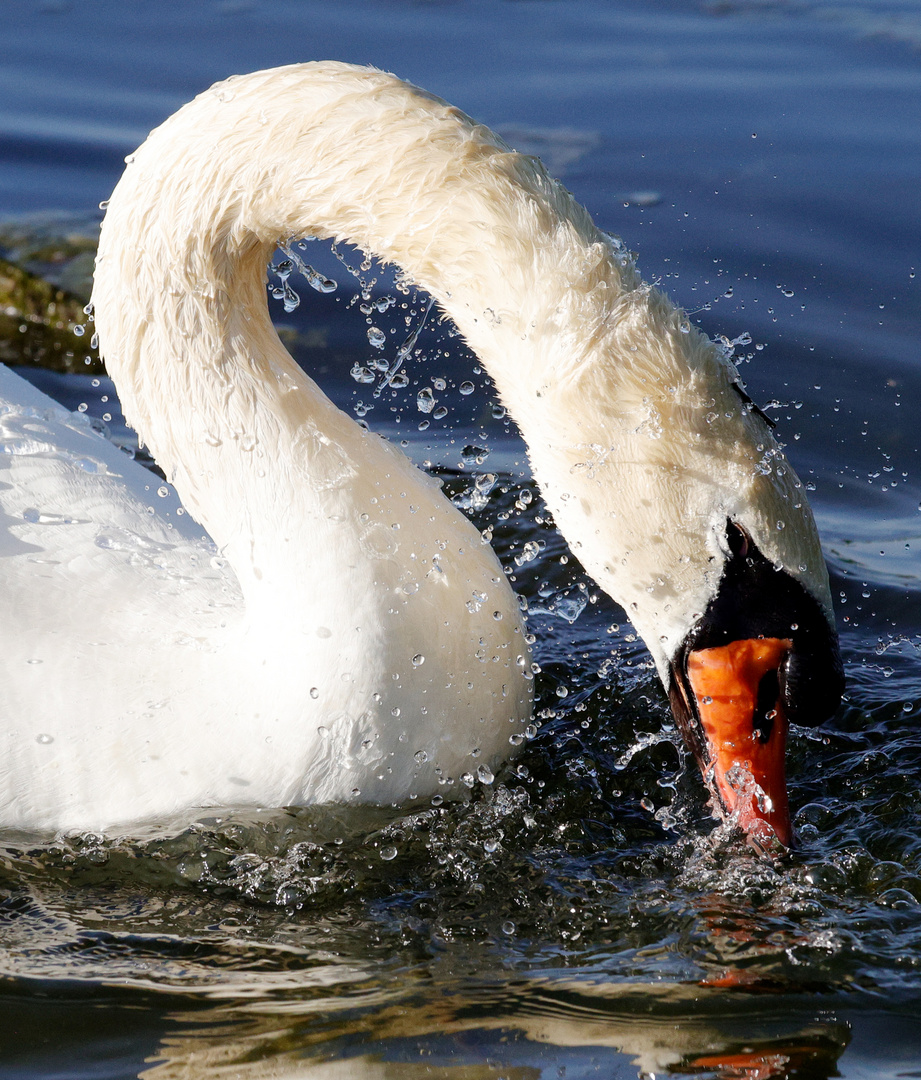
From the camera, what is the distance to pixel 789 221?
314 inches

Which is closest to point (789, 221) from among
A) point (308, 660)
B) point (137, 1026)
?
point (308, 660)

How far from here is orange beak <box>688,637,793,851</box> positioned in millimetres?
3754

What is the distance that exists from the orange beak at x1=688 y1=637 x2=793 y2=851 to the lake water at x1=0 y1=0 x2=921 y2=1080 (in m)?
0.14

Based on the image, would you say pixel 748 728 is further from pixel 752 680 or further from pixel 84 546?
pixel 84 546

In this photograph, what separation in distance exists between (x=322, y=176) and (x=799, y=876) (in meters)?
2.12

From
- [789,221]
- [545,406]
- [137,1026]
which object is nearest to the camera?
[137,1026]

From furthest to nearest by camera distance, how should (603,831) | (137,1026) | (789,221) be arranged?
(789,221) → (603,831) → (137,1026)

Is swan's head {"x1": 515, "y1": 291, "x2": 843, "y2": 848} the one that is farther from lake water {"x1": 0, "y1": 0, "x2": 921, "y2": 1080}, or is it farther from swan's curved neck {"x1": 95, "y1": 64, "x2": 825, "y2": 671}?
lake water {"x1": 0, "y1": 0, "x2": 921, "y2": 1080}

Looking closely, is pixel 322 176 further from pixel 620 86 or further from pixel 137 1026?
pixel 620 86

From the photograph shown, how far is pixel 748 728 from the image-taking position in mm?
3850

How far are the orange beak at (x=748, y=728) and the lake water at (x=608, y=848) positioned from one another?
0.14 m

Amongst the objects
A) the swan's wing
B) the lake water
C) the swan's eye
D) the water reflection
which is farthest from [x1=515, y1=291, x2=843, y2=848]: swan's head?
the swan's wing

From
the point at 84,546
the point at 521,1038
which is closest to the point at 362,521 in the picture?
the point at 84,546

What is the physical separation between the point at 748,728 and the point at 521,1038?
1022 millimetres
